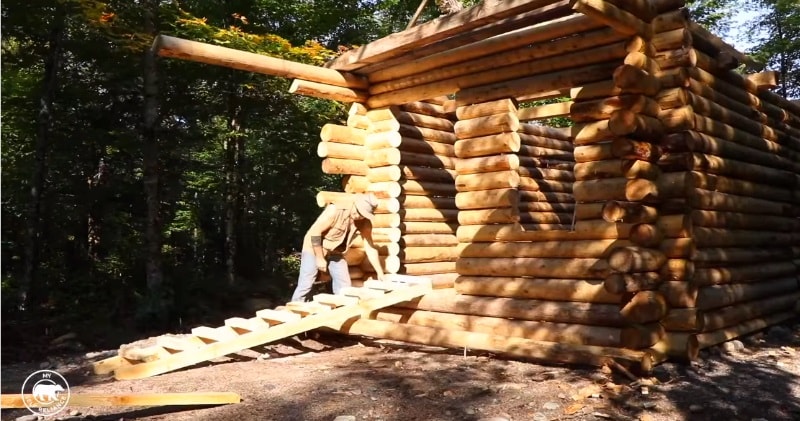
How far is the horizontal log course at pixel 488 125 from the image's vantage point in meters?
7.82

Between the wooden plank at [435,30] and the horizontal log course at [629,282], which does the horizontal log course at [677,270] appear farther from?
the wooden plank at [435,30]

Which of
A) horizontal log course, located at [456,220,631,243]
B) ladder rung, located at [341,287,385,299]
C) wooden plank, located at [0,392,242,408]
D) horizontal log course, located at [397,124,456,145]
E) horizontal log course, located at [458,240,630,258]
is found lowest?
wooden plank, located at [0,392,242,408]

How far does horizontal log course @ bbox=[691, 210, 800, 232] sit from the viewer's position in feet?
23.7

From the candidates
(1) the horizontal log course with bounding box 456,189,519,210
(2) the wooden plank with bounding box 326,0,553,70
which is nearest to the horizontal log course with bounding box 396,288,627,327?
(1) the horizontal log course with bounding box 456,189,519,210

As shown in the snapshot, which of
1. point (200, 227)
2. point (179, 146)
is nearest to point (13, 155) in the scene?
point (179, 146)

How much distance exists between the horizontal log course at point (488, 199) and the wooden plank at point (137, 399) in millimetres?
4091

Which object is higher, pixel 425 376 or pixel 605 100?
pixel 605 100

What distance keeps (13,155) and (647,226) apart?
17395mm

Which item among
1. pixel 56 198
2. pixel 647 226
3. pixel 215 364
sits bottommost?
pixel 215 364

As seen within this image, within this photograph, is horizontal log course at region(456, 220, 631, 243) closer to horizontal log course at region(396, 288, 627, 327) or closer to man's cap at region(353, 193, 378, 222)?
horizontal log course at region(396, 288, 627, 327)

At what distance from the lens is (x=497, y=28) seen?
7.66m

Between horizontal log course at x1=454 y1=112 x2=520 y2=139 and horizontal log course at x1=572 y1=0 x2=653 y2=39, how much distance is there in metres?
1.82

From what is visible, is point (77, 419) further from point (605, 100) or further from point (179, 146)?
point (179, 146)

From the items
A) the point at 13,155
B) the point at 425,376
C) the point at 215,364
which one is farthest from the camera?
the point at 13,155
